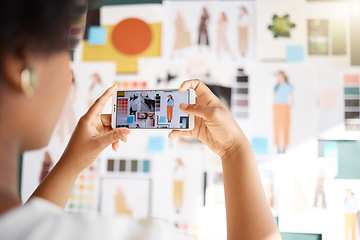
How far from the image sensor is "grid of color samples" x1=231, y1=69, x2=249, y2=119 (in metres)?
1.22

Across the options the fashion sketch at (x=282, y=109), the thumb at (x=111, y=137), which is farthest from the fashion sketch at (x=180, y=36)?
the thumb at (x=111, y=137)

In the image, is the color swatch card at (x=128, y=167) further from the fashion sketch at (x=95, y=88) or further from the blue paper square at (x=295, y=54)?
the blue paper square at (x=295, y=54)

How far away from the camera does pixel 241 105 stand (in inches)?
48.3

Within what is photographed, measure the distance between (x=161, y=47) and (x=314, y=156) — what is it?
687 millimetres

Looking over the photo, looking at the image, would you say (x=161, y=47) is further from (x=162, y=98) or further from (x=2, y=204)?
Answer: (x=2, y=204)

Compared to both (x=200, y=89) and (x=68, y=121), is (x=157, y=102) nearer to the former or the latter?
(x=200, y=89)

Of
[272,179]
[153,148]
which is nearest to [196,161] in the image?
[153,148]

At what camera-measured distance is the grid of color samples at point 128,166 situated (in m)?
1.26

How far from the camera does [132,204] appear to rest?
125cm

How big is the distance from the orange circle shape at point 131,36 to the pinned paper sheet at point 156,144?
0.34 metres

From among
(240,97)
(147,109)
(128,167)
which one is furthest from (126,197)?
(240,97)

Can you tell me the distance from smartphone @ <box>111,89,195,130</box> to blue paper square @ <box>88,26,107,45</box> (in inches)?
17.8

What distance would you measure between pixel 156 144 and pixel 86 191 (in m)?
0.33

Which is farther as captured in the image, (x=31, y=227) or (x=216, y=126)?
(x=216, y=126)
